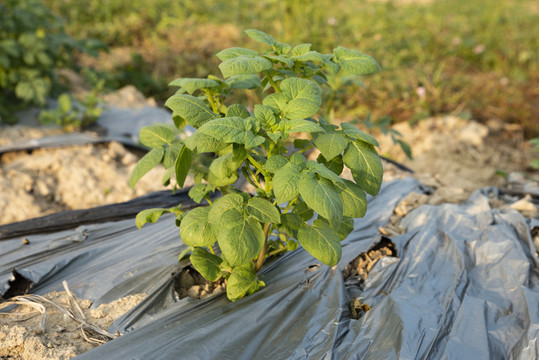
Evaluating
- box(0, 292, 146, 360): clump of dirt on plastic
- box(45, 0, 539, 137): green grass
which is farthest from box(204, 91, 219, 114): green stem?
box(45, 0, 539, 137): green grass

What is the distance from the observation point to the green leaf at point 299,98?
1332mm

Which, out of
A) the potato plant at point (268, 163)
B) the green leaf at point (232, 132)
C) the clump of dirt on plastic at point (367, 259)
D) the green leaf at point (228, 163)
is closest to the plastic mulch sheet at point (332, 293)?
the clump of dirt on plastic at point (367, 259)

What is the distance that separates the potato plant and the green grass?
102 inches

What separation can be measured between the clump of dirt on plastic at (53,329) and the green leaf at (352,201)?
835 millimetres

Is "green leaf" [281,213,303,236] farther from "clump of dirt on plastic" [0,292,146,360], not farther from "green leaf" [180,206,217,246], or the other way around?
"clump of dirt on plastic" [0,292,146,360]

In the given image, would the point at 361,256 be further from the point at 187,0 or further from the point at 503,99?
the point at 187,0

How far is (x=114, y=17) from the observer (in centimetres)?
521

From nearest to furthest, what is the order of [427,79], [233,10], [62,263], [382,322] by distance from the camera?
[382,322]
[62,263]
[427,79]
[233,10]

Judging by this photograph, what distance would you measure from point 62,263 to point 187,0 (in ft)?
A: 15.9

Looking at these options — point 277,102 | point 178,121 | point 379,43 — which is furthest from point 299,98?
point 379,43

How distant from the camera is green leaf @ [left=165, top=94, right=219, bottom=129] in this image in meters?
1.33

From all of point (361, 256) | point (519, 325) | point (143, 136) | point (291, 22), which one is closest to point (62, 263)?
point (143, 136)

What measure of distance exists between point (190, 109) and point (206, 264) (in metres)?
0.52

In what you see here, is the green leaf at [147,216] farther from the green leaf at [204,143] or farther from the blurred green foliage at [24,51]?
the blurred green foliage at [24,51]
